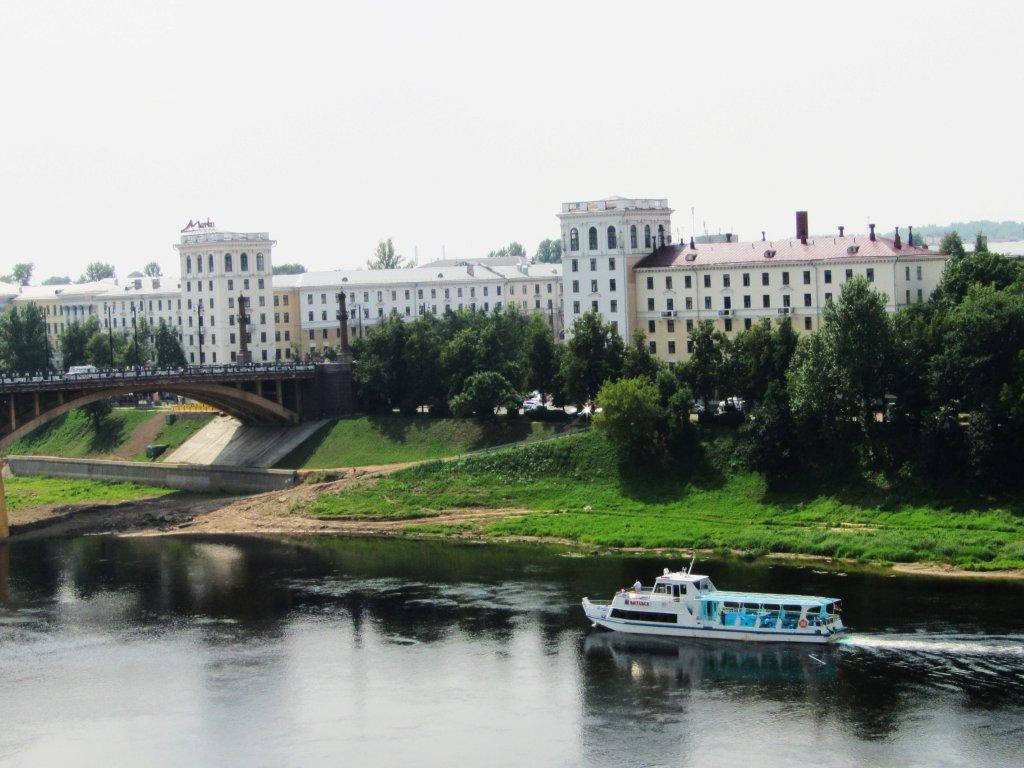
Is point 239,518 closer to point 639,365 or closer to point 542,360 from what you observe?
point 542,360

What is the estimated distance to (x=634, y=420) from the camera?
9462cm

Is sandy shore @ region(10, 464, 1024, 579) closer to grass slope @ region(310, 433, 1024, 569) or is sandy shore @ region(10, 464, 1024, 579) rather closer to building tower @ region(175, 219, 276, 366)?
grass slope @ region(310, 433, 1024, 569)

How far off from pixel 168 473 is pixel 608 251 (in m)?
39.4

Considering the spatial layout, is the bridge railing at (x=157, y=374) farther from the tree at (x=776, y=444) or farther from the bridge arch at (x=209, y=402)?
the tree at (x=776, y=444)

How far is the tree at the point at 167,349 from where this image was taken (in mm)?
159750

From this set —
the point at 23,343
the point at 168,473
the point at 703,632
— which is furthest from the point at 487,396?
the point at 23,343

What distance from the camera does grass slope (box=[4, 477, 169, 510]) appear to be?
114250mm

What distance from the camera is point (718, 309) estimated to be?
395 feet

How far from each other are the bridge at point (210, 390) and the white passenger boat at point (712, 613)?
52576 millimetres

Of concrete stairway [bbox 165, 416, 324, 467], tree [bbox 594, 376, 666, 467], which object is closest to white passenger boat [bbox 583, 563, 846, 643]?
tree [bbox 594, 376, 666, 467]

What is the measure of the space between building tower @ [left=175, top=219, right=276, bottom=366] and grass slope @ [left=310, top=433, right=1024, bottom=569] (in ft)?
228

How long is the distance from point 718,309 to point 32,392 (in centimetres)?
5197

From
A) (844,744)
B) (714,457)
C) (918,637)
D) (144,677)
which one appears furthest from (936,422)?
(144,677)

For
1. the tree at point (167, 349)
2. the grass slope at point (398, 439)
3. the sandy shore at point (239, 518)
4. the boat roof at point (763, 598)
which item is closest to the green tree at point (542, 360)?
the grass slope at point (398, 439)
